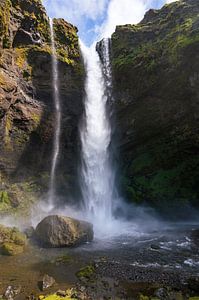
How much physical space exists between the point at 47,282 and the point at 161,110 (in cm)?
2135

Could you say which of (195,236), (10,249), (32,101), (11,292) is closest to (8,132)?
(32,101)

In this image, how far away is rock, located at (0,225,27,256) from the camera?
61.9 ft

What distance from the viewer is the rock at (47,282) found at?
13770 mm

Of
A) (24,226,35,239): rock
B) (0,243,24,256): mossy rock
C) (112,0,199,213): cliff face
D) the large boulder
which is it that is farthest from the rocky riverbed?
(112,0,199,213): cliff face

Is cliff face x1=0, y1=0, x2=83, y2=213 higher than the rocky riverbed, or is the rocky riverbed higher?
cliff face x1=0, y1=0, x2=83, y2=213

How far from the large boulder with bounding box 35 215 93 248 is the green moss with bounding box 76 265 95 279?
185 inches

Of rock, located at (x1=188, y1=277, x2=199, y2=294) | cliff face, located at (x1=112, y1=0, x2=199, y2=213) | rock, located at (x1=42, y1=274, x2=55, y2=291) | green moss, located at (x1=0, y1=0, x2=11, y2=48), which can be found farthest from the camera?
cliff face, located at (x1=112, y1=0, x2=199, y2=213)

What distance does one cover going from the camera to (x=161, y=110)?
31078 mm

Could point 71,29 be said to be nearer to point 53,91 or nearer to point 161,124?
point 53,91

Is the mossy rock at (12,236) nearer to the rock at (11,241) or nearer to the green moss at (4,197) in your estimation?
the rock at (11,241)

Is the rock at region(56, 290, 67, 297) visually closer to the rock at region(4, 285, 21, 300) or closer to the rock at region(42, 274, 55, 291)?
the rock at region(42, 274, 55, 291)

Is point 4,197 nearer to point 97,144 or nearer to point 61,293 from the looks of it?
point 97,144

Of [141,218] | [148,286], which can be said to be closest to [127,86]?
[141,218]

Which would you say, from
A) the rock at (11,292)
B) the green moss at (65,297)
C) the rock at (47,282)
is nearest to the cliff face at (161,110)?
the rock at (47,282)
